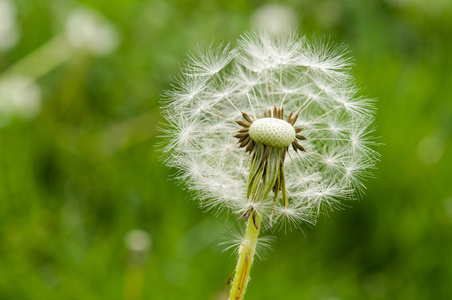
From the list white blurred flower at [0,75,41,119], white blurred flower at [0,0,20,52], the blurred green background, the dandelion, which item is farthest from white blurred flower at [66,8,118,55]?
the dandelion

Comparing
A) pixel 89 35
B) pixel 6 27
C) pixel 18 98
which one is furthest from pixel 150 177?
pixel 6 27

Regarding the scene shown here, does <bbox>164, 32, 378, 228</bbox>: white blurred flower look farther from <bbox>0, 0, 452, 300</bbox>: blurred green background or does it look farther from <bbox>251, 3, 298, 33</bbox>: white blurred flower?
<bbox>251, 3, 298, 33</bbox>: white blurred flower

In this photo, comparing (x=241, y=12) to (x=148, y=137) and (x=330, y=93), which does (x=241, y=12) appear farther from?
(x=330, y=93)

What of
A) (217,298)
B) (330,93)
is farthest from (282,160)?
(217,298)

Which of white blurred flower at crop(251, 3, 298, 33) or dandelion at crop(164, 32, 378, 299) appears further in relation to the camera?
white blurred flower at crop(251, 3, 298, 33)

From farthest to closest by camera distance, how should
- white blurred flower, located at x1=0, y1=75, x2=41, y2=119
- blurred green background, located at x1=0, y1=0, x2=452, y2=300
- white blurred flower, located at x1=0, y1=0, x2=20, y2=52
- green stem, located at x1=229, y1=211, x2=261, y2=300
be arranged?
white blurred flower, located at x1=0, y1=0, x2=20, y2=52 → white blurred flower, located at x1=0, y1=75, x2=41, y2=119 → blurred green background, located at x1=0, y1=0, x2=452, y2=300 → green stem, located at x1=229, y1=211, x2=261, y2=300

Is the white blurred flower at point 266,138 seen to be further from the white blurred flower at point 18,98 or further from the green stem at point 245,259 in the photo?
the white blurred flower at point 18,98

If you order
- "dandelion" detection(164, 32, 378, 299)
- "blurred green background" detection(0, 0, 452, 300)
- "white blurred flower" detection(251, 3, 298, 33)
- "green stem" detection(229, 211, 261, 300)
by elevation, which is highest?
"white blurred flower" detection(251, 3, 298, 33)
